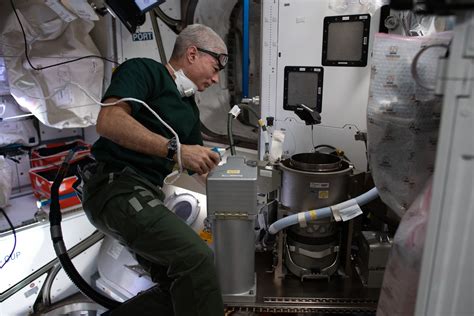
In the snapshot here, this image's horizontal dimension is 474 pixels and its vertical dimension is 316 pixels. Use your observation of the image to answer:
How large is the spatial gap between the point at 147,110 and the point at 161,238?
0.62 metres

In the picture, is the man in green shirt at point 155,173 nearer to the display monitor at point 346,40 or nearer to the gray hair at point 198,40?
the gray hair at point 198,40

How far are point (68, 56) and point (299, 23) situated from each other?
1810 millimetres

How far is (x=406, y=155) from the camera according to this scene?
125cm

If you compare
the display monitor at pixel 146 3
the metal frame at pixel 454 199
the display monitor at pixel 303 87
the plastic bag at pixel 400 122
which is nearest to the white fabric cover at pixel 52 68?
the display monitor at pixel 146 3

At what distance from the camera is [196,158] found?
62.7 inches

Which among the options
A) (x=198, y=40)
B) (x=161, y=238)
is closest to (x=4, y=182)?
(x=161, y=238)

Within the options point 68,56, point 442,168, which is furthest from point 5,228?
point 442,168

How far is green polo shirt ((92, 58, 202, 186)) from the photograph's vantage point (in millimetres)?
1703

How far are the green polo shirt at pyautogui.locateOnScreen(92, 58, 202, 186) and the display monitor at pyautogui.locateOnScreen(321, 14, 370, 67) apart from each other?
985 millimetres

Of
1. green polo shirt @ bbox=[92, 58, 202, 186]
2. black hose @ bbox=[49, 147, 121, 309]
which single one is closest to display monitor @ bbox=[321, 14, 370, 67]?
green polo shirt @ bbox=[92, 58, 202, 186]

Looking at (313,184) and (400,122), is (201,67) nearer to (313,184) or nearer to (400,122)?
(313,184)

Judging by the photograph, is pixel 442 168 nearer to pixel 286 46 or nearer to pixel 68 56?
pixel 286 46

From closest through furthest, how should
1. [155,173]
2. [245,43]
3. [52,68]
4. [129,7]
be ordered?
[155,173] → [129,7] → [245,43] → [52,68]

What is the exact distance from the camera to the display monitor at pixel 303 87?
94.5 inches
